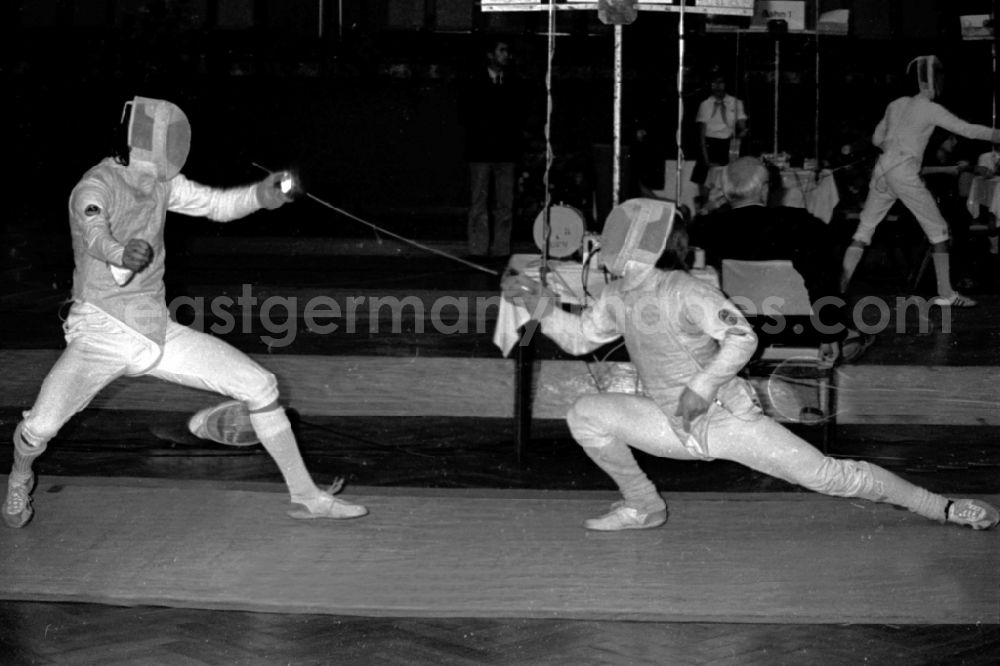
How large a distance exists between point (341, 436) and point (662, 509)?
2.12 m

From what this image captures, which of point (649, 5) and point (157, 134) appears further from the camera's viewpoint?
point (649, 5)

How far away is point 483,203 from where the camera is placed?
464 inches

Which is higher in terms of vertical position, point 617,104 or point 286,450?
point 617,104

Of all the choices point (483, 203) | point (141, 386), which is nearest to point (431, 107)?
point (483, 203)

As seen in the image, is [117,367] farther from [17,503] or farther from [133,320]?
[17,503]

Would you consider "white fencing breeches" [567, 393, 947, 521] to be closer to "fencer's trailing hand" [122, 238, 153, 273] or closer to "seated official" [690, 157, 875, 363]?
"fencer's trailing hand" [122, 238, 153, 273]

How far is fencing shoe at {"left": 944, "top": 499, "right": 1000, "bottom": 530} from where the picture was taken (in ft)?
15.1

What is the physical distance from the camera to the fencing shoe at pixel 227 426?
586cm

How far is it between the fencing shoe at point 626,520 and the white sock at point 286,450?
0.98 metres

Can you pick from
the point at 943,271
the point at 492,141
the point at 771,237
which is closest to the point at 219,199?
the point at 771,237

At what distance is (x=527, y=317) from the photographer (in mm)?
5723

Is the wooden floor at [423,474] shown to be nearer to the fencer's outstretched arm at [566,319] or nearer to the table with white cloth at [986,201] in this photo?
the table with white cloth at [986,201]

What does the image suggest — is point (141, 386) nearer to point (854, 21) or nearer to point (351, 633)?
point (351, 633)

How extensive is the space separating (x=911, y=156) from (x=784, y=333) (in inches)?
121
